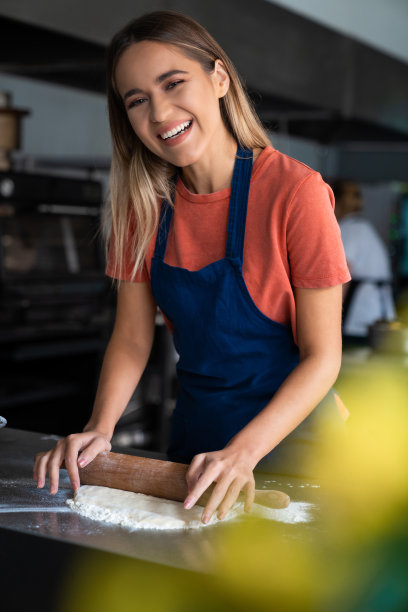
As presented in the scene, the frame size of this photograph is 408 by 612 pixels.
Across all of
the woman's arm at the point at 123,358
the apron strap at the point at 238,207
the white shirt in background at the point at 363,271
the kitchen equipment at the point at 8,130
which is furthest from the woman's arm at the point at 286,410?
the white shirt in background at the point at 363,271

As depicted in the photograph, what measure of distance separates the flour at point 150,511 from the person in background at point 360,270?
9.62ft

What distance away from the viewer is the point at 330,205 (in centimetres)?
114

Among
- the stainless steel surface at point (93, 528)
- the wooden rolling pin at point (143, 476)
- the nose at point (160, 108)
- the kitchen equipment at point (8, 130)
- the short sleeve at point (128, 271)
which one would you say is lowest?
the stainless steel surface at point (93, 528)

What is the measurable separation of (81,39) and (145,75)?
1744 mm

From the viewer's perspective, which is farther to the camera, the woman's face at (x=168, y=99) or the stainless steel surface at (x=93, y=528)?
the woman's face at (x=168, y=99)

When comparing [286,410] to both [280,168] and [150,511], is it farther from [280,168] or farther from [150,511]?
[280,168]

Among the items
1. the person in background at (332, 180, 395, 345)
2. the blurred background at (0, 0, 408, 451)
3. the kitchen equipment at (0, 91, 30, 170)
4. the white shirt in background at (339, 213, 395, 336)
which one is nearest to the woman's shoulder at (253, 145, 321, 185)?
the blurred background at (0, 0, 408, 451)

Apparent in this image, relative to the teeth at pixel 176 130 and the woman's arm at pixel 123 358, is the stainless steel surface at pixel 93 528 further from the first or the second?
the teeth at pixel 176 130

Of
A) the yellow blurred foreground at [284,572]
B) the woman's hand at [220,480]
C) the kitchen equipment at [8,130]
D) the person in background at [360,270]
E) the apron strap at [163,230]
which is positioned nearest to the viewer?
the yellow blurred foreground at [284,572]

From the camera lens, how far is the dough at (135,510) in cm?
93

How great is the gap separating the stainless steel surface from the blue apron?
110mm

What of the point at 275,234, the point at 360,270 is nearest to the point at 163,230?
the point at 275,234

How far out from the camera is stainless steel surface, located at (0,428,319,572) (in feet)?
2.72

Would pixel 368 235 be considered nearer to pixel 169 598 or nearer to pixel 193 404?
pixel 193 404
